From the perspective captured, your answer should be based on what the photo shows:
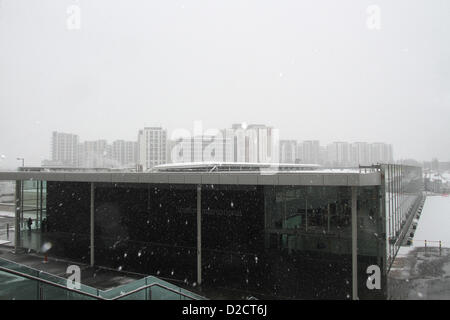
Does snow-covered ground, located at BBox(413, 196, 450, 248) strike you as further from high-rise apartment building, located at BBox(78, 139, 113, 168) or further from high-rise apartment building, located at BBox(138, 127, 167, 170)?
high-rise apartment building, located at BBox(78, 139, 113, 168)

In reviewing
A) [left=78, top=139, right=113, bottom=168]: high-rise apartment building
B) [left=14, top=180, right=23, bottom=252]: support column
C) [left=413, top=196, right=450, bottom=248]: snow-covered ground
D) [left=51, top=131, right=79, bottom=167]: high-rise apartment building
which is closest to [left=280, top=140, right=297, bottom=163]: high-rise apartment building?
[left=413, top=196, right=450, bottom=248]: snow-covered ground

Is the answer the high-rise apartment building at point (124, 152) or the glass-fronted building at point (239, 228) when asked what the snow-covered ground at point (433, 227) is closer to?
the glass-fronted building at point (239, 228)

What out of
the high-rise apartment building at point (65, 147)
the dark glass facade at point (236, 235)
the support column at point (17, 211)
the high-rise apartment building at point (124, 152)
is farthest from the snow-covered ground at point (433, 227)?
the high-rise apartment building at point (124, 152)

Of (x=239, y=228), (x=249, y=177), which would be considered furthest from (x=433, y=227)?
(x=249, y=177)

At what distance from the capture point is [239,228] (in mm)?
12914

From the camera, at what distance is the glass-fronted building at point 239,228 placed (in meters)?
10.7

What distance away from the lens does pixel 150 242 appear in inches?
576

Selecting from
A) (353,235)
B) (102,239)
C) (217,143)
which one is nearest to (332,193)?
(353,235)

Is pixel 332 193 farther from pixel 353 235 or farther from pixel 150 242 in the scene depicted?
pixel 150 242

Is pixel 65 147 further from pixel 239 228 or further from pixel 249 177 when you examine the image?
pixel 249 177

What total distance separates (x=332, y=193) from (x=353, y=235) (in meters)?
1.68

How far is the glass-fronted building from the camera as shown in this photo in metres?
10.7

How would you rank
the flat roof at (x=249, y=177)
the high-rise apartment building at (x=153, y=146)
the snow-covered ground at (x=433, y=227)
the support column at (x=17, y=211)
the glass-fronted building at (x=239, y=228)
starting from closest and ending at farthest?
the flat roof at (x=249, y=177)
the glass-fronted building at (x=239, y=228)
the support column at (x=17, y=211)
the snow-covered ground at (x=433, y=227)
the high-rise apartment building at (x=153, y=146)
